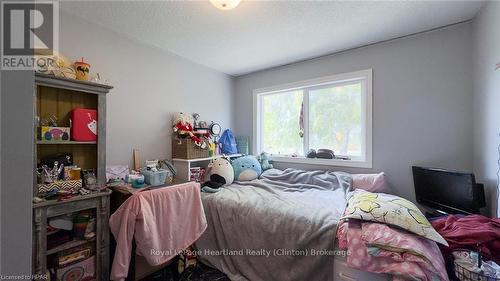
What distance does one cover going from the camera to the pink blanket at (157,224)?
1.41 m

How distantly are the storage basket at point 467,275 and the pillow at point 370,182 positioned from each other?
0.99 meters

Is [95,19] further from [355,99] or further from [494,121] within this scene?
[494,121]

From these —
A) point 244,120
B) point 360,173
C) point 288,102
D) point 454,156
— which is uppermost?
point 288,102

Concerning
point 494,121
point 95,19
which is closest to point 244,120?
point 95,19

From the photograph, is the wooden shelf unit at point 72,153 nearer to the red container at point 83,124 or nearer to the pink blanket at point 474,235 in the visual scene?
the red container at point 83,124

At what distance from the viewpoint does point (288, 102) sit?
10.3ft

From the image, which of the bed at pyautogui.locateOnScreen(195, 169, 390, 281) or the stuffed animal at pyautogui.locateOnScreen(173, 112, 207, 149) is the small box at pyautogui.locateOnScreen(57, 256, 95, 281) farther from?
the stuffed animal at pyautogui.locateOnScreen(173, 112, 207, 149)

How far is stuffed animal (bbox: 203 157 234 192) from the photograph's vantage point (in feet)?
8.04

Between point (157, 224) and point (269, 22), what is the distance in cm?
192

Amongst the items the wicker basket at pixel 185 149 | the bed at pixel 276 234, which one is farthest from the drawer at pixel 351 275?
the wicker basket at pixel 185 149

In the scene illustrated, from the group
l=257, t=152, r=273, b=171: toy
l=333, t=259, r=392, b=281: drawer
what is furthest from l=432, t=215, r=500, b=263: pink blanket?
l=257, t=152, r=273, b=171: toy

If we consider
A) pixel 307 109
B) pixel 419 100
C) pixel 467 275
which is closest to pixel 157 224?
pixel 467 275

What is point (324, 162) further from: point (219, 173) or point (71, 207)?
point (71, 207)

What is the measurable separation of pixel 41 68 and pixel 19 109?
1170 millimetres
